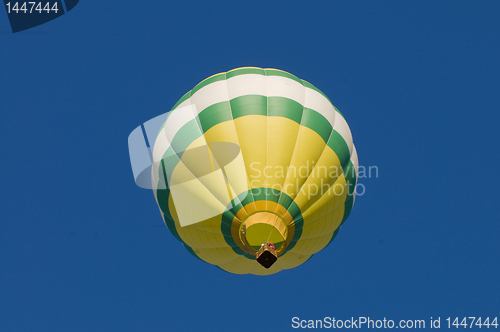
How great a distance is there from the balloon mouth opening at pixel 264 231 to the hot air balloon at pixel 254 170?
0.02 meters

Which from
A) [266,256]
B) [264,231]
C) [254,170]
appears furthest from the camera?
[254,170]

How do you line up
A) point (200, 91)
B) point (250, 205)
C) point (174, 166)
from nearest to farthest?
1. point (250, 205)
2. point (174, 166)
3. point (200, 91)

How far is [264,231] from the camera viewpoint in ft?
48.0

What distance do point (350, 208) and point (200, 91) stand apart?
451 centimetres

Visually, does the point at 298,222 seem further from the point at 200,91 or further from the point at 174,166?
the point at 200,91

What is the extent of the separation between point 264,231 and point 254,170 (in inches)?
51.7

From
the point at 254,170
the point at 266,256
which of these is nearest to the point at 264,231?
the point at 266,256

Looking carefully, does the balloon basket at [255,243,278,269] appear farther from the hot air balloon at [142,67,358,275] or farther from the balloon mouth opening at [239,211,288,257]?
the balloon mouth opening at [239,211,288,257]

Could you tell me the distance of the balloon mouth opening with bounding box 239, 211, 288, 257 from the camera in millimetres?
14633

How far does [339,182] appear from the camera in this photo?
16188 millimetres

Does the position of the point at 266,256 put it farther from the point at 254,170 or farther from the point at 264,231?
the point at 254,170

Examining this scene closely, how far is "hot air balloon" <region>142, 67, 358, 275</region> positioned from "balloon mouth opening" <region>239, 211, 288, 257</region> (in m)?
0.02

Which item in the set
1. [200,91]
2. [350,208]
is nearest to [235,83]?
[200,91]

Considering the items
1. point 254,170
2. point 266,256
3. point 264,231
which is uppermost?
point 254,170
